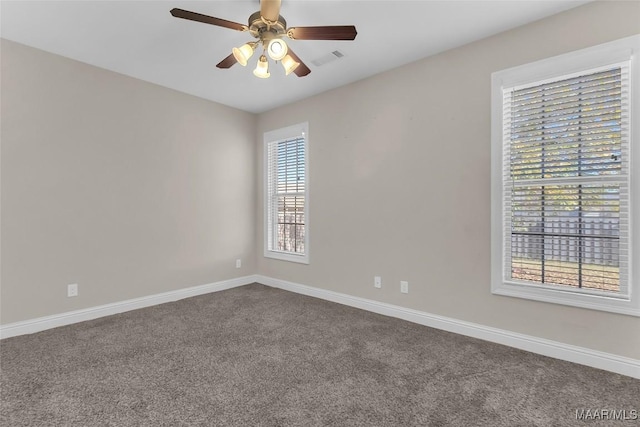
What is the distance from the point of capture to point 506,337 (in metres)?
2.59

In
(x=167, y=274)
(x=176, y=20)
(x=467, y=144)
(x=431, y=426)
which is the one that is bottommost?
(x=431, y=426)

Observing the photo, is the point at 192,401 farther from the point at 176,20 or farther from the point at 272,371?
the point at 176,20

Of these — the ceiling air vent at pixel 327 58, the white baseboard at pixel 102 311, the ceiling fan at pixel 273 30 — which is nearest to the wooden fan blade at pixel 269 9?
the ceiling fan at pixel 273 30

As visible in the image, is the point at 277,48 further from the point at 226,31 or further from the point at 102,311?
the point at 102,311

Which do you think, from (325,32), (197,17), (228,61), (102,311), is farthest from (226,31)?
(102,311)

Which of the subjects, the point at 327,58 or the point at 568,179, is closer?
the point at 568,179

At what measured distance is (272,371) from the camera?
2160 millimetres

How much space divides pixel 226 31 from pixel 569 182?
3.01 meters

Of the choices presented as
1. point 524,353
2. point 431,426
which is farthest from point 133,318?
point 524,353

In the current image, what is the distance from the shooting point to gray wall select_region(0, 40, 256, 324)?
9.14 ft

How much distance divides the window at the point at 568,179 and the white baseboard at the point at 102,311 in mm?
3467

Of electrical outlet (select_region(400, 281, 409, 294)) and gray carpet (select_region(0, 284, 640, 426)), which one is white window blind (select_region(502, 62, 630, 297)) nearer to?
gray carpet (select_region(0, 284, 640, 426))

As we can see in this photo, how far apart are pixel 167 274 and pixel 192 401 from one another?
92.7 inches
